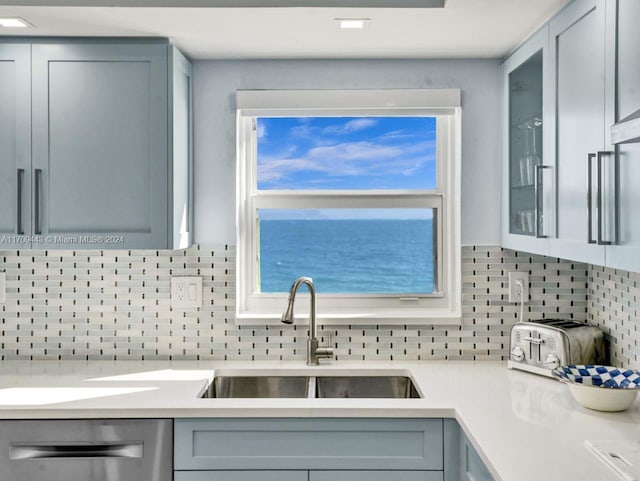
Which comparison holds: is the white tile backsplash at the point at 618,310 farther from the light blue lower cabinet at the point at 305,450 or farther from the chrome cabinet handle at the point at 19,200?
the chrome cabinet handle at the point at 19,200

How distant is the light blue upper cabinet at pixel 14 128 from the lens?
2314 millimetres

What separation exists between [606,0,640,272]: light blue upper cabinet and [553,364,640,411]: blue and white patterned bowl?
482 millimetres

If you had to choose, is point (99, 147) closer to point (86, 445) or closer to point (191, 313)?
point (191, 313)

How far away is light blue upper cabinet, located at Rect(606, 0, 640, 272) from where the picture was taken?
148 centimetres

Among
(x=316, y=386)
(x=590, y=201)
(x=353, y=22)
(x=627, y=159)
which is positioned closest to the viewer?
(x=627, y=159)

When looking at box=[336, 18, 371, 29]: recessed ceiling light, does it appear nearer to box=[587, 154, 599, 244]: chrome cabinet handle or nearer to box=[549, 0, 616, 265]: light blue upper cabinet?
box=[549, 0, 616, 265]: light blue upper cabinet

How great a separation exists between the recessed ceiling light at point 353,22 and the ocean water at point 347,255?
881 millimetres

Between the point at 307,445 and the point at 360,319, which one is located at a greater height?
the point at 360,319

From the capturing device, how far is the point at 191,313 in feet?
8.79

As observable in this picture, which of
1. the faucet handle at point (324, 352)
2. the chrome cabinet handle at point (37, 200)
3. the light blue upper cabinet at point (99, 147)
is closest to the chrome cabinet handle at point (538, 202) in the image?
the faucet handle at point (324, 352)

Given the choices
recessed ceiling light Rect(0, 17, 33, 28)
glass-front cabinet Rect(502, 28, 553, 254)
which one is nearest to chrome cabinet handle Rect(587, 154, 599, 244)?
glass-front cabinet Rect(502, 28, 553, 254)

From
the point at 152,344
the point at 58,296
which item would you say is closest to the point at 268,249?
the point at 152,344

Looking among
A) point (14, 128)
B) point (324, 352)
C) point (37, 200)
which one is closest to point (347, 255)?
point (324, 352)

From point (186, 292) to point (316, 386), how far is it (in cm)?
66
